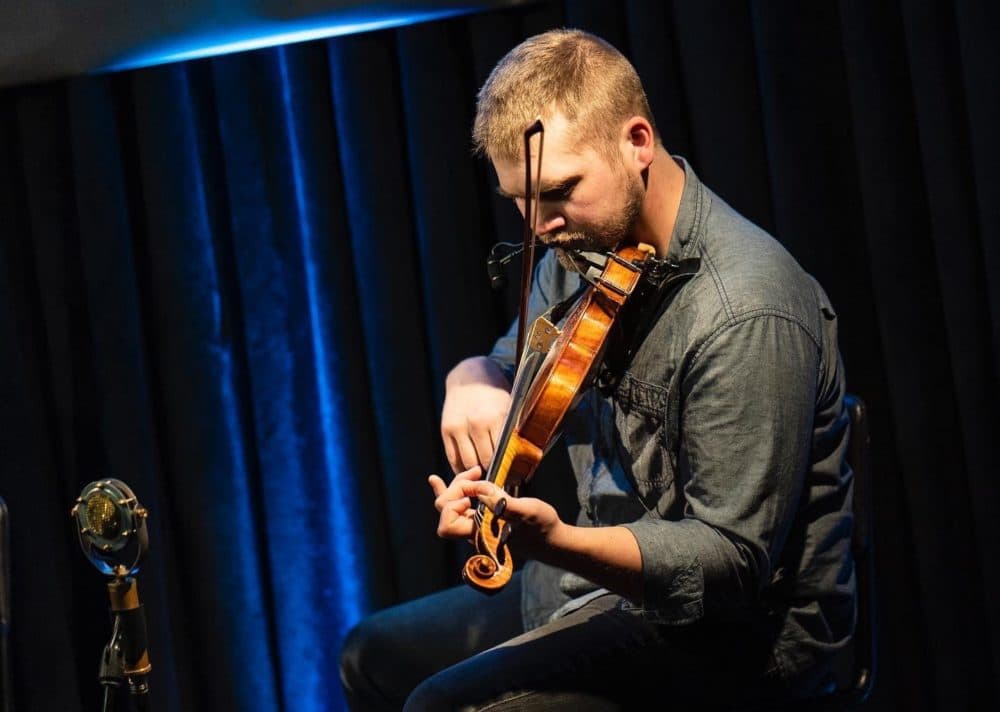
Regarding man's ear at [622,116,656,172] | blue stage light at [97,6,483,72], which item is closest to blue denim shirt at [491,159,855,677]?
man's ear at [622,116,656,172]

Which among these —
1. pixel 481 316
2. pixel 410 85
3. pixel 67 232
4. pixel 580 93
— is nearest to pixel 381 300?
pixel 481 316

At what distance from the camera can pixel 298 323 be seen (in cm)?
277

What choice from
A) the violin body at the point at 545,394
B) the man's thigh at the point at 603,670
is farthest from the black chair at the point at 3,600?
the violin body at the point at 545,394

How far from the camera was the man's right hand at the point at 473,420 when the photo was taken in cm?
180

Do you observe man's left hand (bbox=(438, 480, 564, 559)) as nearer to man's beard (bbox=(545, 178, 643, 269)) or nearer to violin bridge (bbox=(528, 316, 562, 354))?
violin bridge (bbox=(528, 316, 562, 354))

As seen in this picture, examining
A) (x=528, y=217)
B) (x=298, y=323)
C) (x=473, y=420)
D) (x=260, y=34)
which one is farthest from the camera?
(x=298, y=323)

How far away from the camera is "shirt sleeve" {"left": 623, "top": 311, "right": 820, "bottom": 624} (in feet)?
4.95

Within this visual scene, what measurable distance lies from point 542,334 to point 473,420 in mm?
210

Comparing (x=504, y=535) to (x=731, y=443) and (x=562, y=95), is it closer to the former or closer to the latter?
(x=731, y=443)

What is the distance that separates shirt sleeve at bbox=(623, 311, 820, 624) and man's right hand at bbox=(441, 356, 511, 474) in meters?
0.34

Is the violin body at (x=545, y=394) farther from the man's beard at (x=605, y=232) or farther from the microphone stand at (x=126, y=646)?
the microphone stand at (x=126, y=646)

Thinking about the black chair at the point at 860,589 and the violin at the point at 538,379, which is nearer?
the violin at the point at 538,379

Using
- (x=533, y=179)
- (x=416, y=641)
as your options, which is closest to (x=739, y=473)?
(x=533, y=179)

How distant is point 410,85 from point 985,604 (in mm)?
1633
